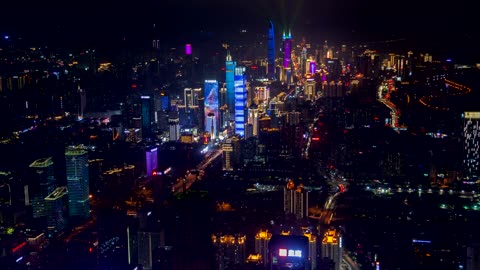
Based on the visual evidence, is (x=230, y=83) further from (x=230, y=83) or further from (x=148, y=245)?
(x=148, y=245)

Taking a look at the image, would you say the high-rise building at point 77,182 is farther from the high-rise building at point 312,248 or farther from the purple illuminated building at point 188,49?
the purple illuminated building at point 188,49

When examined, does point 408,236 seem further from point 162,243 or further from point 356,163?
point 162,243

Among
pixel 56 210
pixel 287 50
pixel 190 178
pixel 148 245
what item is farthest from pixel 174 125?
pixel 148 245

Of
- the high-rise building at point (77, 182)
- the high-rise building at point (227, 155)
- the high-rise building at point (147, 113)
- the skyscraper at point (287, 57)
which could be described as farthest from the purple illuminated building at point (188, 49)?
the high-rise building at point (77, 182)

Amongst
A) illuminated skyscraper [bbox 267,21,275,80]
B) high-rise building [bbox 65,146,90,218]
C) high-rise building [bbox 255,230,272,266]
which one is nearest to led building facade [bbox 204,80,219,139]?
illuminated skyscraper [bbox 267,21,275,80]

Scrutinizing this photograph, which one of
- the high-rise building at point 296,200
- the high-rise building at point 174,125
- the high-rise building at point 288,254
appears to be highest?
the high-rise building at point 174,125

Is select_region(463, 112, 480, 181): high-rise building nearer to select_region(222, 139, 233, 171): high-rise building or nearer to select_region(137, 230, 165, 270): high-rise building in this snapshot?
select_region(222, 139, 233, 171): high-rise building
